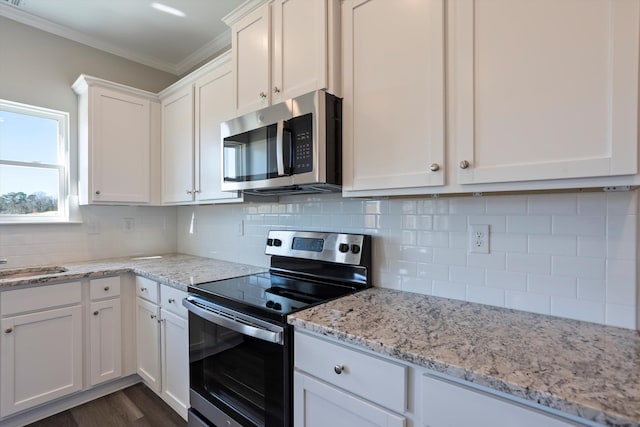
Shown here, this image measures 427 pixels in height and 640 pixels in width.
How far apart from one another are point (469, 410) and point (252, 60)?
186 cm

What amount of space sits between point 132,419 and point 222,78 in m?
2.28

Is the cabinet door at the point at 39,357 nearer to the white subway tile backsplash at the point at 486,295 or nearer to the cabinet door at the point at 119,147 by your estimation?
the cabinet door at the point at 119,147

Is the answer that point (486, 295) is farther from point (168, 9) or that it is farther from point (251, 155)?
point (168, 9)

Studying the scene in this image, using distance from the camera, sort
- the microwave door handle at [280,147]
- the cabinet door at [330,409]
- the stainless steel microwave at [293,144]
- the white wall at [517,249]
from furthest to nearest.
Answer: the microwave door handle at [280,147], the stainless steel microwave at [293,144], the white wall at [517,249], the cabinet door at [330,409]

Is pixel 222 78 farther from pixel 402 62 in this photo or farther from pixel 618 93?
pixel 618 93

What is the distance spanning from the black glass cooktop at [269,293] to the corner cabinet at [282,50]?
966mm

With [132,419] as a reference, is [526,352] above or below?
above

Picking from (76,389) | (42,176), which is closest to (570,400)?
(76,389)

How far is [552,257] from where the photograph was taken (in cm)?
119

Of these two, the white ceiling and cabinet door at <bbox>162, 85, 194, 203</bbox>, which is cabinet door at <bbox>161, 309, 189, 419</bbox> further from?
the white ceiling

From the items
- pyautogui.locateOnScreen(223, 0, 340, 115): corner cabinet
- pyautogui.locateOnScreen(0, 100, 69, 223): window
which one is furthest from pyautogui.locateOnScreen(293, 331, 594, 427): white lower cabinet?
pyautogui.locateOnScreen(0, 100, 69, 223): window

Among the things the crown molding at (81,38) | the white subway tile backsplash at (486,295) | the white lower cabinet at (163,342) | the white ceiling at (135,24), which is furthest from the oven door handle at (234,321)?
the crown molding at (81,38)

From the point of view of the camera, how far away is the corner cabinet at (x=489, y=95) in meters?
0.88

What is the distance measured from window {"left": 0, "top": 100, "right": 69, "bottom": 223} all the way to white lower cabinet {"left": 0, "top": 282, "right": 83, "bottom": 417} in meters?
0.80
